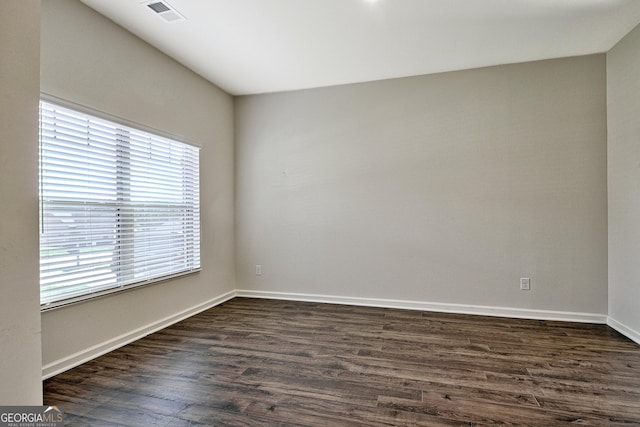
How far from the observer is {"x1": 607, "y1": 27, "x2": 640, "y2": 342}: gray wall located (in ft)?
9.11

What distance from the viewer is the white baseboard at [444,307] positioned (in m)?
3.30

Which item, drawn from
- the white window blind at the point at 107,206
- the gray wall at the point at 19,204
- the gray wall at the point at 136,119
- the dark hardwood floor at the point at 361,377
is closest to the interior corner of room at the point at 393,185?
the gray wall at the point at 136,119

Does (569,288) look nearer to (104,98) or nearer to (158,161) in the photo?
(158,161)

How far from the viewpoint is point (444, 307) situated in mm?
3658

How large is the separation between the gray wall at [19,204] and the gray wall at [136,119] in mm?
1285

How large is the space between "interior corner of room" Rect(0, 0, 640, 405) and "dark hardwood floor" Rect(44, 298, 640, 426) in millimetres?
400

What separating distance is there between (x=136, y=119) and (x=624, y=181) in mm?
4419

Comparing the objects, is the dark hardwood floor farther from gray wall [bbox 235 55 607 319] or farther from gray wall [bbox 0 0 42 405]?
gray wall [bbox 0 0 42 405]

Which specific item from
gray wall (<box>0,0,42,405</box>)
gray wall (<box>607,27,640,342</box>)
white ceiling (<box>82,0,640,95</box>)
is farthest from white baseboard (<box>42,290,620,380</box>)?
white ceiling (<box>82,0,640,95</box>)

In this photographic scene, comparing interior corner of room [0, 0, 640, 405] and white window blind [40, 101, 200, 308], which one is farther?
interior corner of room [0, 0, 640, 405]

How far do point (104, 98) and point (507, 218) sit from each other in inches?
156

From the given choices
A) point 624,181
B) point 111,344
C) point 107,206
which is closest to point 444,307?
point 624,181

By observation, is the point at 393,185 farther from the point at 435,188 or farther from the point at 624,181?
the point at 624,181

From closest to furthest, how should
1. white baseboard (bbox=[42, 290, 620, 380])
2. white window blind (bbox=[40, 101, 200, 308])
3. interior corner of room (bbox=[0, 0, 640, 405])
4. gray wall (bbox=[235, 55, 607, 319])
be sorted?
white window blind (bbox=[40, 101, 200, 308]) < white baseboard (bbox=[42, 290, 620, 380]) < interior corner of room (bbox=[0, 0, 640, 405]) < gray wall (bbox=[235, 55, 607, 319])
